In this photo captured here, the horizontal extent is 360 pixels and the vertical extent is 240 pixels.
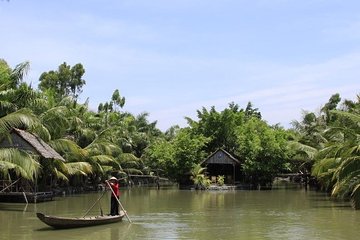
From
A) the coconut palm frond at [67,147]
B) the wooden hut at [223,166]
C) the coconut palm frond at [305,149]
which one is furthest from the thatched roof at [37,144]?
the coconut palm frond at [305,149]

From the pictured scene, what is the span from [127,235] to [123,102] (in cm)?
4640

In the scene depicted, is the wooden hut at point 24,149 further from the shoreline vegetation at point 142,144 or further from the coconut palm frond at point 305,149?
the coconut palm frond at point 305,149

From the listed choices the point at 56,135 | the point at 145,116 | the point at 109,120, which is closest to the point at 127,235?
the point at 56,135

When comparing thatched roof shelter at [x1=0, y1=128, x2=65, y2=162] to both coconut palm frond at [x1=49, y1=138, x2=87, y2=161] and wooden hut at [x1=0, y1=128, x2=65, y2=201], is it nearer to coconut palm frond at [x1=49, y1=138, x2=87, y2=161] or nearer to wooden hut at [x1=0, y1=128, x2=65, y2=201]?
wooden hut at [x1=0, y1=128, x2=65, y2=201]

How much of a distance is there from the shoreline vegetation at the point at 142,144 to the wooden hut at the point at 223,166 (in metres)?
0.27

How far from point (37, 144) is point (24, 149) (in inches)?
26.8

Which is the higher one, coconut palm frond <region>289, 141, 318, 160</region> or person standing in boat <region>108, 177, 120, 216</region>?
coconut palm frond <region>289, 141, 318, 160</region>

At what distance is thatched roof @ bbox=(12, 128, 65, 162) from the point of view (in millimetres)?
24656

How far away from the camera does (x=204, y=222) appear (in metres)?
17.8

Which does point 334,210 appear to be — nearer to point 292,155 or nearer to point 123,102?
point 292,155

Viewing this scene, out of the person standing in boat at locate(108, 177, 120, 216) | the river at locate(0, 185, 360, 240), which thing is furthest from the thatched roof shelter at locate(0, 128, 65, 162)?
the person standing in boat at locate(108, 177, 120, 216)

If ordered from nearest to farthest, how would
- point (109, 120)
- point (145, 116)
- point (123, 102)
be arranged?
point (109, 120)
point (145, 116)
point (123, 102)

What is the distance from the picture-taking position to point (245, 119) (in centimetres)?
4584

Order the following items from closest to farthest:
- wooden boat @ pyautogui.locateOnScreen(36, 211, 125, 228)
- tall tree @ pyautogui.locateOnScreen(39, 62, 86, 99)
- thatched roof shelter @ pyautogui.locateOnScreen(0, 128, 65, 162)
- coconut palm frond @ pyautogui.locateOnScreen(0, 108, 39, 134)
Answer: wooden boat @ pyautogui.locateOnScreen(36, 211, 125, 228) → coconut palm frond @ pyautogui.locateOnScreen(0, 108, 39, 134) → thatched roof shelter @ pyautogui.locateOnScreen(0, 128, 65, 162) → tall tree @ pyautogui.locateOnScreen(39, 62, 86, 99)
